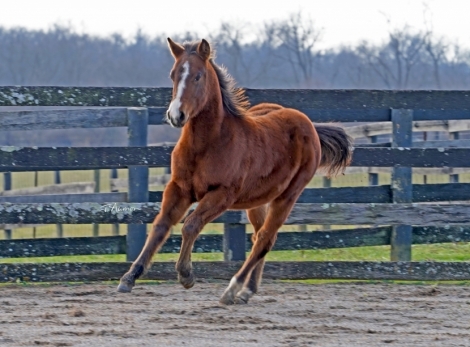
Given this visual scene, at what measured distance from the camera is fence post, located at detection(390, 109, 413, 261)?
24.9ft

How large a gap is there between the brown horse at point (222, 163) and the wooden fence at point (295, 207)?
0.59 meters

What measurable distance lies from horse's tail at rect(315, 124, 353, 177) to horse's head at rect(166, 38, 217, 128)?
161 cm

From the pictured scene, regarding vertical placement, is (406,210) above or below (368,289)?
above

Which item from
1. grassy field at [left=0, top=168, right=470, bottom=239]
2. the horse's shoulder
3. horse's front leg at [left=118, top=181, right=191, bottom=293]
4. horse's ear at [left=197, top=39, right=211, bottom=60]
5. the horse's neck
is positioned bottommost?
grassy field at [left=0, top=168, right=470, bottom=239]

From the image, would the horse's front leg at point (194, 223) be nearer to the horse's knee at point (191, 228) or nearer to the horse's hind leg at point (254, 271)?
the horse's knee at point (191, 228)

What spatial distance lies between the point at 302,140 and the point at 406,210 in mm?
1288

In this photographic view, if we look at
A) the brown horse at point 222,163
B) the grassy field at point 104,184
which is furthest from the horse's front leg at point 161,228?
the grassy field at point 104,184

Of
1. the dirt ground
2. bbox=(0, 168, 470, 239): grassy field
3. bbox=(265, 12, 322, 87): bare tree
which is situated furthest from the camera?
bbox=(265, 12, 322, 87): bare tree

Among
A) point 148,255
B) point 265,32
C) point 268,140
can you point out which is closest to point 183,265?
point 148,255

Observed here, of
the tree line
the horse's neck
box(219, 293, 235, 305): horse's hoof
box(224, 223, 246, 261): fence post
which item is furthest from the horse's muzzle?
the tree line

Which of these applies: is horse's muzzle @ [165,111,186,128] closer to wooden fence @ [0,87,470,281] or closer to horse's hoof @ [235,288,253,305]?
horse's hoof @ [235,288,253,305]

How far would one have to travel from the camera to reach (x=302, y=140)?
6.95 m

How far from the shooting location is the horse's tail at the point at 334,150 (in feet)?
24.3

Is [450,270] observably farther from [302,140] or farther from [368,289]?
[302,140]
